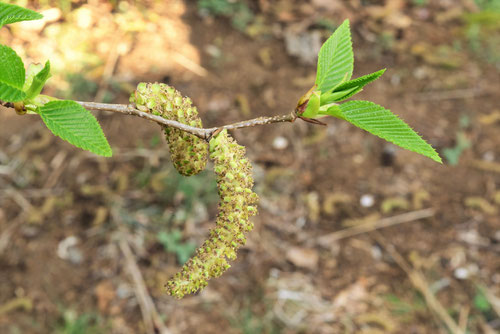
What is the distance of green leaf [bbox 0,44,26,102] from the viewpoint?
614mm

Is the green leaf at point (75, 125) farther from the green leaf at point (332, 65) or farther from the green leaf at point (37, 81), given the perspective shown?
the green leaf at point (332, 65)

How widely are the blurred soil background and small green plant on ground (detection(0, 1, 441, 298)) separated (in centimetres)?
165

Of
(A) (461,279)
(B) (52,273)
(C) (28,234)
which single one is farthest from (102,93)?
(A) (461,279)

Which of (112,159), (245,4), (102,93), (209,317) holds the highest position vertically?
(245,4)

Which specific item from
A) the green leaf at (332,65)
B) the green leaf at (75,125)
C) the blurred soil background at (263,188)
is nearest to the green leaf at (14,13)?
the green leaf at (75,125)

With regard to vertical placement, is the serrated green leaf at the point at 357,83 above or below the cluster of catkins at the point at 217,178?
above

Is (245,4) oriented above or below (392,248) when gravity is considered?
above

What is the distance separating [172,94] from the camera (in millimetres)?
759

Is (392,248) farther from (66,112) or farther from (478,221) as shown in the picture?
(66,112)

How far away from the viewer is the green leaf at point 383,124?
25.2 inches

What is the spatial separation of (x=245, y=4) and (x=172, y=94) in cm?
292

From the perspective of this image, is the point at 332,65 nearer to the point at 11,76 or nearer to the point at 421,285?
the point at 11,76

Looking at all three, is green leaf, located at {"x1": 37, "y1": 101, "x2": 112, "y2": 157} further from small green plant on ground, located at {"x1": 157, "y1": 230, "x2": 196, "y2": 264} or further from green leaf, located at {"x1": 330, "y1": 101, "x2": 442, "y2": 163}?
small green plant on ground, located at {"x1": 157, "y1": 230, "x2": 196, "y2": 264}

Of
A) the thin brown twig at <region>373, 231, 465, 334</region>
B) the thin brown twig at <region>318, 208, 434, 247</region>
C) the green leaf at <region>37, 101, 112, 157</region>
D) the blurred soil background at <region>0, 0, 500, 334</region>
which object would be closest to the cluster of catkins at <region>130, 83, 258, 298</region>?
the green leaf at <region>37, 101, 112, 157</region>
